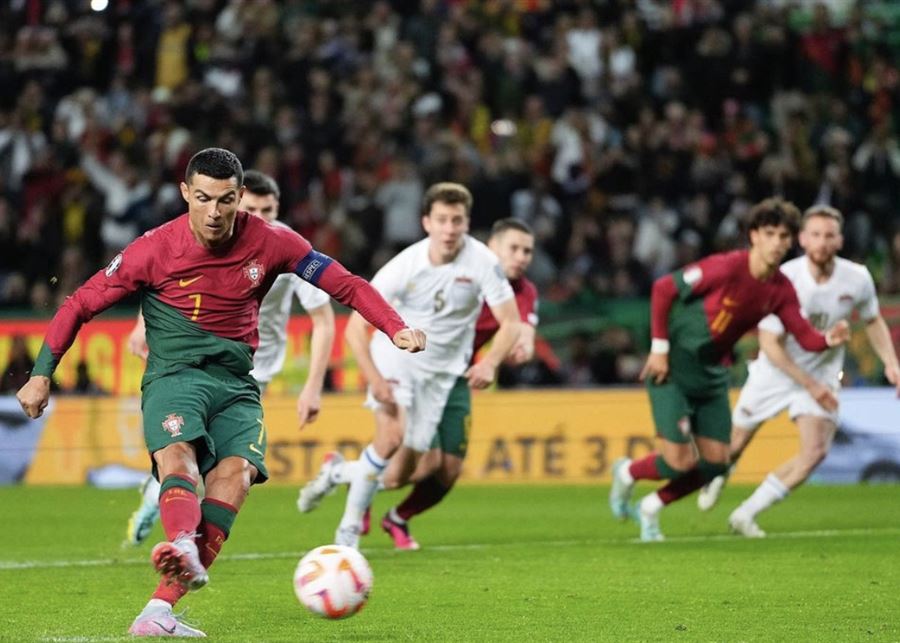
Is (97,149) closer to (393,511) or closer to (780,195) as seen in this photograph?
(780,195)

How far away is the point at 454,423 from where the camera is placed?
11562 millimetres

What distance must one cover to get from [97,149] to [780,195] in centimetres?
784

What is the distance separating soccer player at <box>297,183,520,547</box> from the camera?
1099 cm

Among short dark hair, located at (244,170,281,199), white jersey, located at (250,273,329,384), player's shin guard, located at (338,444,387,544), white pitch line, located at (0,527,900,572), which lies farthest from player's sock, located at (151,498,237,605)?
white jersey, located at (250,273,329,384)

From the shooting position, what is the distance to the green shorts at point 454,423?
1156cm

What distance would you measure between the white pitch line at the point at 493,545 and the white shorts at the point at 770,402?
0.92 m

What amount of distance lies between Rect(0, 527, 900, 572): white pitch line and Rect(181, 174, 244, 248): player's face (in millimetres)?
3639

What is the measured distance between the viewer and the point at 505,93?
2100 centimetres

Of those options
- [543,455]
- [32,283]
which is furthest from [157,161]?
[543,455]

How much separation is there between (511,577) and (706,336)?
3.06 metres

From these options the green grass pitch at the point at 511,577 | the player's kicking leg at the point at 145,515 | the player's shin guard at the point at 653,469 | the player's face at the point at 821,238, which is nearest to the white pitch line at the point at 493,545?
the green grass pitch at the point at 511,577

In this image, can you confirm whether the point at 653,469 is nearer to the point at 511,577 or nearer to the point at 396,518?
the point at 396,518

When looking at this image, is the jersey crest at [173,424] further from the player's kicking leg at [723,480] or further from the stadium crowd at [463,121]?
the stadium crowd at [463,121]

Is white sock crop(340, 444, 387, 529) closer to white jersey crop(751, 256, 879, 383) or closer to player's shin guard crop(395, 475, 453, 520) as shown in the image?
player's shin guard crop(395, 475, 453, 520)
